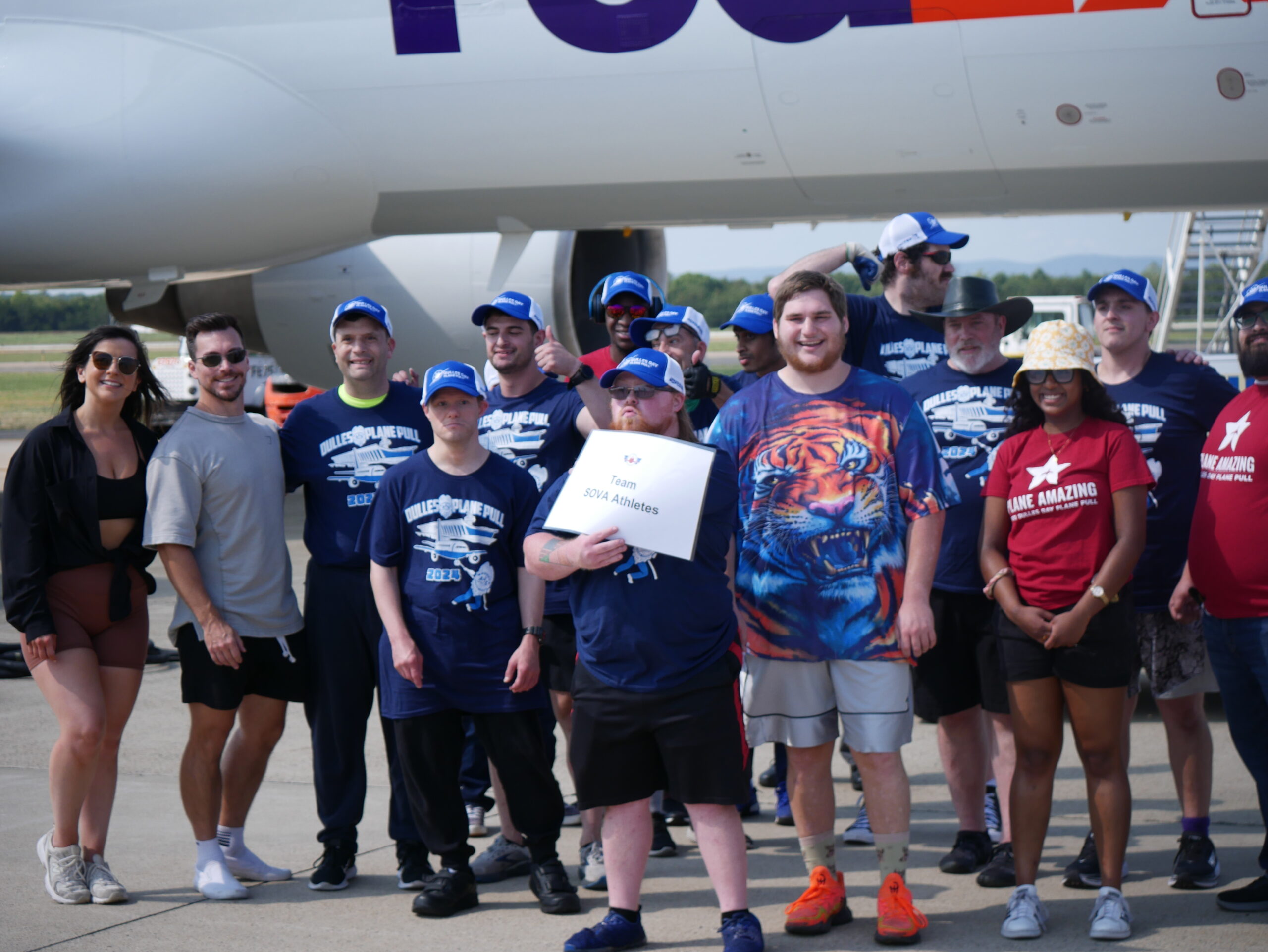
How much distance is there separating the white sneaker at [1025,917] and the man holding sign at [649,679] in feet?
2.33

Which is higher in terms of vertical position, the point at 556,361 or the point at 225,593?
the point at 556,361

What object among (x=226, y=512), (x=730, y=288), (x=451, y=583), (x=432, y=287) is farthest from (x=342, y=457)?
(x=730, y=288)

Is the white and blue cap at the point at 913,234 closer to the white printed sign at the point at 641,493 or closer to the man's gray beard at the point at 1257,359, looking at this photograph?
the man's gray beard at the point at 1257,359

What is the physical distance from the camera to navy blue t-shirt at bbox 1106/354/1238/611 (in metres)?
4.16

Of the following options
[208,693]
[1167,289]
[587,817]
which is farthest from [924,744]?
[1167,289]

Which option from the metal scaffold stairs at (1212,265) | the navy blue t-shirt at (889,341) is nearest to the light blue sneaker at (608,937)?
the navy blue t-shirt at (889,341)

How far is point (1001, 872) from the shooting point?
403 centimetres

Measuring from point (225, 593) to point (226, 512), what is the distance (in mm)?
254

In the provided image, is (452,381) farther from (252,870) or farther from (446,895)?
(252,870)

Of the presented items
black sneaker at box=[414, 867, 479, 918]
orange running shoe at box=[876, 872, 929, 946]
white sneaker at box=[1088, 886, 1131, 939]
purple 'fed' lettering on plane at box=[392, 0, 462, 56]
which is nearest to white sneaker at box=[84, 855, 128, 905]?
black sneaker at box=[414, 867, 479, 918]

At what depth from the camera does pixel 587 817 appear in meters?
4.17

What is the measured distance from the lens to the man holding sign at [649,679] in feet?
11.2

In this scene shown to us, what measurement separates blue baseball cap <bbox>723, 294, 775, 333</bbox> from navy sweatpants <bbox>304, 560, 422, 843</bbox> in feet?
5.41

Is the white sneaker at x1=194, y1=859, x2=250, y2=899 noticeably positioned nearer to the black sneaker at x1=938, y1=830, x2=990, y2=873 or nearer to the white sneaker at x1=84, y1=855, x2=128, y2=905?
the white sneaker at x1=84, y1=855, x2=128, y2=905
